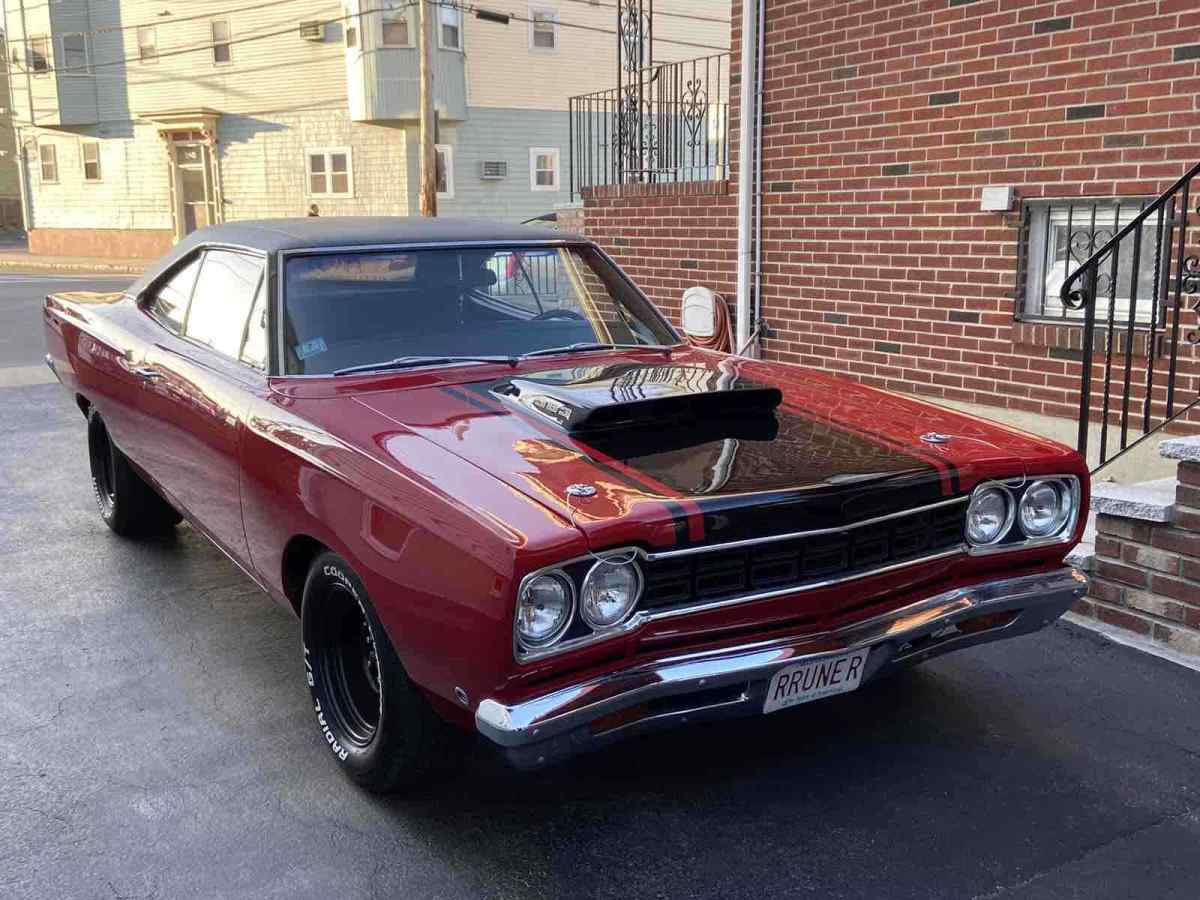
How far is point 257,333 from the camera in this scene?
4.05 meters

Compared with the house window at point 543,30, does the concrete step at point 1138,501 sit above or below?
below

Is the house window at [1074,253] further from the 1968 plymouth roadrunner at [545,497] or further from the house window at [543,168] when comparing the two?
the house window at [543,168]

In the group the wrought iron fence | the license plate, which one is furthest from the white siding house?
the license plate

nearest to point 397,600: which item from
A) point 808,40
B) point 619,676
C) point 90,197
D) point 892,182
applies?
point 619,676

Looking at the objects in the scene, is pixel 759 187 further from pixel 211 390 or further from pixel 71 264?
pixel 71 264

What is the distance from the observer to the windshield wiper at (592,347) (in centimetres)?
421

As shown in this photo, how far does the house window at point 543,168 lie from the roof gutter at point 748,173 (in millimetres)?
19469

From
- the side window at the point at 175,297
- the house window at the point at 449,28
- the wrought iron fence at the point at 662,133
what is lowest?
the side window at the point at 175,297

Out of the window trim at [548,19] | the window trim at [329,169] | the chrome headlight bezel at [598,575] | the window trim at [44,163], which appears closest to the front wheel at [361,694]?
the chrome headlight bezel at [598,575]

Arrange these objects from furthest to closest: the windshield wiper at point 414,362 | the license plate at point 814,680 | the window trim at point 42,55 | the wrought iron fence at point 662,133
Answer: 1. the window trim at point 42,55
2. the wrought iron fence at point 662,133
3. the windshield wiper at point 414,362
4. the license plate at point 814,680

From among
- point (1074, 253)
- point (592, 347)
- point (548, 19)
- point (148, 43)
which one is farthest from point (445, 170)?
point (592, 347)

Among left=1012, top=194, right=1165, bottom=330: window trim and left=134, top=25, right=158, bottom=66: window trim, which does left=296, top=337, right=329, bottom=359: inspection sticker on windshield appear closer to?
left=1012, top=194, right=1165, bottom=330: window trim

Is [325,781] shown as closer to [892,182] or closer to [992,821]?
[992,821]

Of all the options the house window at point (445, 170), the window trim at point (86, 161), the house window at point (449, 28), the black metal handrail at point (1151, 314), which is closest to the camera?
the black metal handrail at point (1151, 314)
